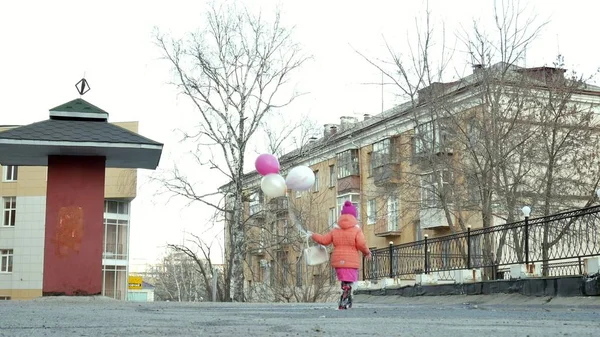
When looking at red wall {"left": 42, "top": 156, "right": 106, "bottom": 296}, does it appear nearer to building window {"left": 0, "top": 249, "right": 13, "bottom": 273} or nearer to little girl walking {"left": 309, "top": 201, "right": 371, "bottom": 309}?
little girl walking {"left": 309, "top": 201, "right": 371, "bottom": 309}

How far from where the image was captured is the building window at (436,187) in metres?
26.8

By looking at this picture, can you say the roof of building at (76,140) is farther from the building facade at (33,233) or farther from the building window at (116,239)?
the building window at (116,239)

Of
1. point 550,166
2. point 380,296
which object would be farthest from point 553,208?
point 380,296

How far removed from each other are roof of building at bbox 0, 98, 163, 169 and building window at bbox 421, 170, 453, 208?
32.6ft

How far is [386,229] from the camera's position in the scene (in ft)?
156

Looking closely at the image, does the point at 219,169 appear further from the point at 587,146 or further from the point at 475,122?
the point at 587,146

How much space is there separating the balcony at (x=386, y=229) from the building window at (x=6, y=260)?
27612 mm

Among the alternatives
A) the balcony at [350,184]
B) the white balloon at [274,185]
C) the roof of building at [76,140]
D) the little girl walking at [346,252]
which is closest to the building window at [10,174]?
the balcony at [350,184]

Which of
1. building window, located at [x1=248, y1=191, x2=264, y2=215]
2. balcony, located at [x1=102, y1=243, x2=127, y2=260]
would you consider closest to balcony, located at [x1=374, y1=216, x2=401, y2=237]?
building window, located at [x1=248, y1=191, x2=264, y2=215]

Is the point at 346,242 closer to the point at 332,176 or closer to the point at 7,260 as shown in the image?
the point at 332,176

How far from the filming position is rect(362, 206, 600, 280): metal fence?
14984 millimetres

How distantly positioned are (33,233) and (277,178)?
4836 cm

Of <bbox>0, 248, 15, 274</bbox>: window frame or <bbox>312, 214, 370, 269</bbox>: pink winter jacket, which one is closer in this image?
<bbox>312, 214, 370, 269</bbox>: pink winter jacket

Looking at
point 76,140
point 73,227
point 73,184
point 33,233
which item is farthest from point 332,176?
point 76,140
